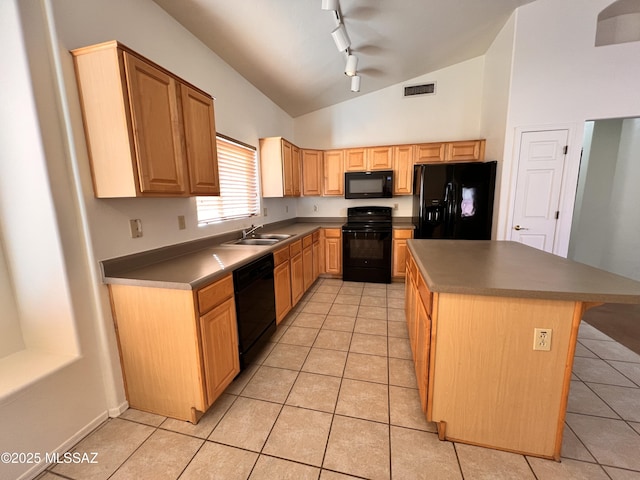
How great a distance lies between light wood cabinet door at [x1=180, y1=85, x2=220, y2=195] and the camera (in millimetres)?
1816

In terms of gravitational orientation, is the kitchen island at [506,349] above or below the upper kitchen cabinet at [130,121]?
below

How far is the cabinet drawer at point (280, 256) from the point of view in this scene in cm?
255

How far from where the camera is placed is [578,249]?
417 cm

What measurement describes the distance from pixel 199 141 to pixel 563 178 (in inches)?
155

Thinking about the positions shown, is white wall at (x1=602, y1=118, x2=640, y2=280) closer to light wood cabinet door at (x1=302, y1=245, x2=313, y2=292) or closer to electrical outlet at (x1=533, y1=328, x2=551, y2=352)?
electrical outlet at (x1=533, y1=328, x2=551, y2=352)

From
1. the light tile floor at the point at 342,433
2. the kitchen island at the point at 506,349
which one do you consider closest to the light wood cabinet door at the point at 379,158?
the light tile floor at the point at 342,433

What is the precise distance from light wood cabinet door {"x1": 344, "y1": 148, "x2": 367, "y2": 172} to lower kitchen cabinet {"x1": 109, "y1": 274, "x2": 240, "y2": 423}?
10.3 feet

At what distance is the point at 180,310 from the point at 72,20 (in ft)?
5.58

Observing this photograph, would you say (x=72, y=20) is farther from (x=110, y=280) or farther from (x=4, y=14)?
(x=110, y=280)

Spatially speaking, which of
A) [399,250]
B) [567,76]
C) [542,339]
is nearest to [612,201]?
[567,76]

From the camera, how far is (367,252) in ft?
13.3

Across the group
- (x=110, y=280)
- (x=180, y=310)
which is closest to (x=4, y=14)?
(x=110, y=280)

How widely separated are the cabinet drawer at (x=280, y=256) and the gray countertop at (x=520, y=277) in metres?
1.29

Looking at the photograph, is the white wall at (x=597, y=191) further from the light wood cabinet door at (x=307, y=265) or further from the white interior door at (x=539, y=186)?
the light wood cabinet door at (x=307, y=265)
